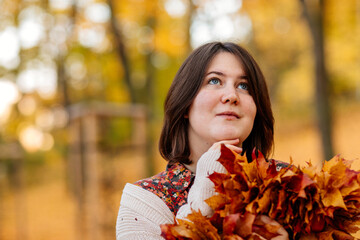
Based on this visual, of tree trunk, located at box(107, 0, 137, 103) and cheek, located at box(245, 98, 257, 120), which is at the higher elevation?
tree trunk, located at box(107, 0, 137, 103)

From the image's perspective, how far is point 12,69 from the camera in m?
16.4

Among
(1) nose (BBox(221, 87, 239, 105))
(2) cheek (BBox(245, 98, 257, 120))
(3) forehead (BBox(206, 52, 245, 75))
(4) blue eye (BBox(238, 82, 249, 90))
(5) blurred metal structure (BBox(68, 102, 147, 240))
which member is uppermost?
(3) forehead (BBox(206, 52, 245, 75))

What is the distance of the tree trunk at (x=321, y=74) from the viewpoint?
23.9 feet

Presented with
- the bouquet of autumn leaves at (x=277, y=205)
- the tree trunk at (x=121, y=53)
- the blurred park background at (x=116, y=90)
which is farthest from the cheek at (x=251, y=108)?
the tree trunk at (x=121, y=53)

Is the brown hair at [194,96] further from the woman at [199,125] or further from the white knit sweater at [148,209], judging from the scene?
the white knit sweater at [148,209]

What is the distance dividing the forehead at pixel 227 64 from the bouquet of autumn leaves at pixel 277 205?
1.88ft

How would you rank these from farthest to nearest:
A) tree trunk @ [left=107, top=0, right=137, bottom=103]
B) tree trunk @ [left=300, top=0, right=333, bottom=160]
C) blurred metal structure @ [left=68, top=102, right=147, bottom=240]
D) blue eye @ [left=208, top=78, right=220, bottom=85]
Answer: tree trunk @ [left=107, top=0, right=137, bottom=103] < tree trunk @ [left=300, top=0, right=333, bottom=160] < blurred metal structure @ [left=68, top=102, right=147, bottom=240] < blue eye @ [left=208, top=78, right=220, bottom=85]

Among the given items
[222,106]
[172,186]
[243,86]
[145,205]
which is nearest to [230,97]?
[222,106]

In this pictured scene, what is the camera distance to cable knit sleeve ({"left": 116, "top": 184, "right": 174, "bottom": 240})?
1.68 m

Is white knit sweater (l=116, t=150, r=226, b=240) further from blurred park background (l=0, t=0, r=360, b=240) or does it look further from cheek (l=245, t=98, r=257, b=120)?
blurred park background (l=0, t=0, r=360, b=240)

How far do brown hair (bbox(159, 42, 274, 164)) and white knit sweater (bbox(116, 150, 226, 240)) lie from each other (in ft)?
0.88

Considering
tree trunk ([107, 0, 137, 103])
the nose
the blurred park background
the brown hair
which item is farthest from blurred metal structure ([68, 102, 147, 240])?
the nose

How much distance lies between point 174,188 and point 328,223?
643 mm

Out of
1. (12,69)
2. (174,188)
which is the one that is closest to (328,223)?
(174,188)
